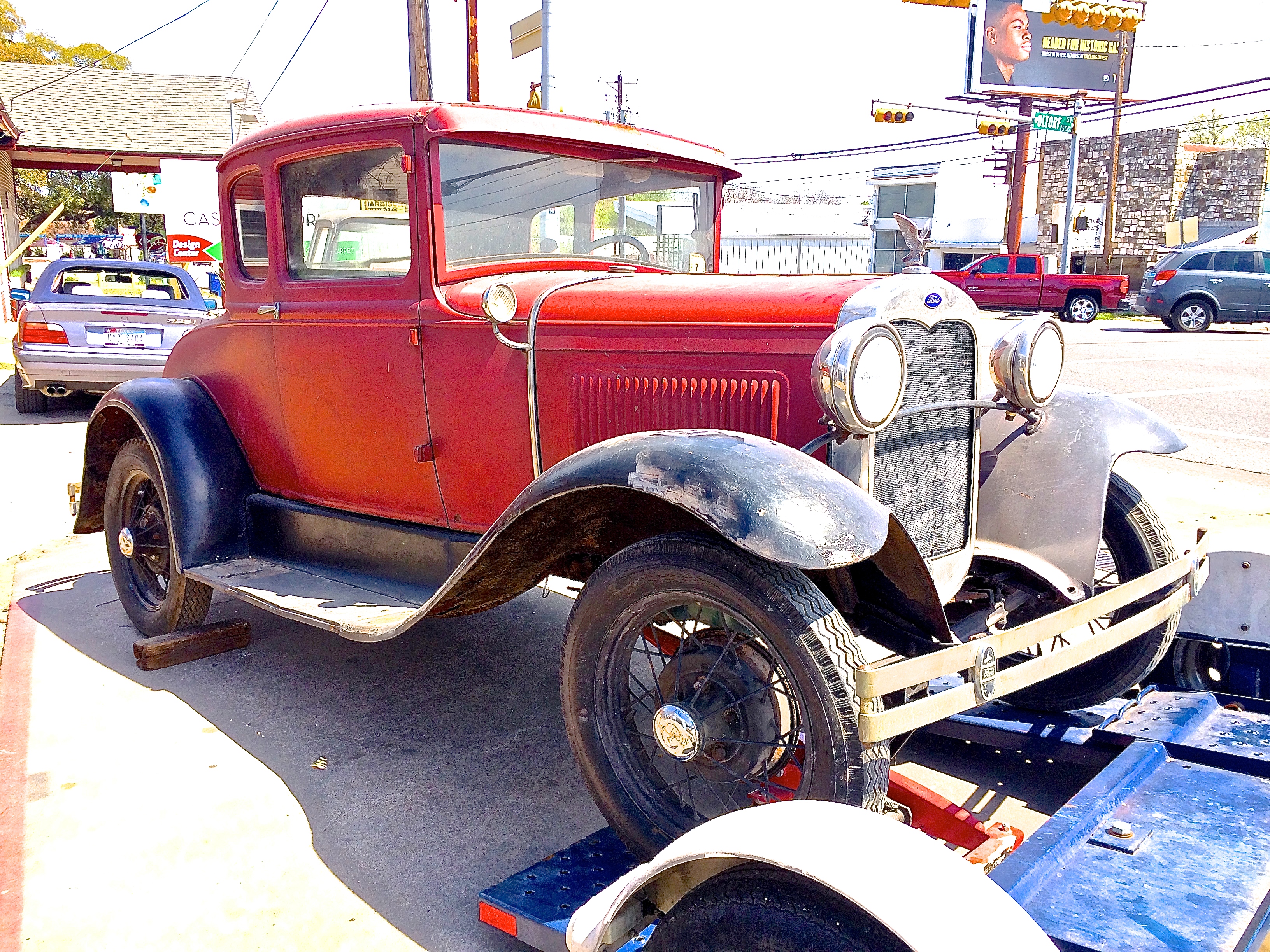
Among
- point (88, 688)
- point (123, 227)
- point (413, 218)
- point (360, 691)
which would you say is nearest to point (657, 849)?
point (360, 691)

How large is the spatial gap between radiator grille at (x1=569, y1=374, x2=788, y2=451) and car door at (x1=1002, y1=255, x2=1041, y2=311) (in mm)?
21575

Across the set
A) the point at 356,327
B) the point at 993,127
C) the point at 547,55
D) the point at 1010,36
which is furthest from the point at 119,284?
the point at 1010,36

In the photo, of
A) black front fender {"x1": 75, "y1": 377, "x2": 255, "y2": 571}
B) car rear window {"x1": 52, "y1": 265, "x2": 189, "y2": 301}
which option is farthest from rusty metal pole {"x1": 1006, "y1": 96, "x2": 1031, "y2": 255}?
black front fender {"x1": 75, "y1": 377, "x2": 255, "y2": 571}

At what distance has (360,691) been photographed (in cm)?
375

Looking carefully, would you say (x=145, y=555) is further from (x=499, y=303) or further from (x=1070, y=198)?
(x=1070, y=198)

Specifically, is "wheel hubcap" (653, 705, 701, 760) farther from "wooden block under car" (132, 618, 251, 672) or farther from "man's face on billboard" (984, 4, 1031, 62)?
"man's face on billboard" (984, 4, 1031, 62)

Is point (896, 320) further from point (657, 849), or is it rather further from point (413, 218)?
point (413, 218)

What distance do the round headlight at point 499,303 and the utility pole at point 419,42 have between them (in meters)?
8.04

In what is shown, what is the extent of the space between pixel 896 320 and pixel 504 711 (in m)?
1.96

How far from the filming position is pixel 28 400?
33.1 feet

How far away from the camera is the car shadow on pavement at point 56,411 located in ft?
32.2

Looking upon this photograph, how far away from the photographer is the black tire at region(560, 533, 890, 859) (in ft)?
6.59

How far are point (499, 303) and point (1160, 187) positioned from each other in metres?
35.0

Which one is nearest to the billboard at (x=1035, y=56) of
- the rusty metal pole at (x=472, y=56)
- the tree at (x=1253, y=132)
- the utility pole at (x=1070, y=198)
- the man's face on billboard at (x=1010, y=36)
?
the man's face on billboard at (x=1010, y=36)
